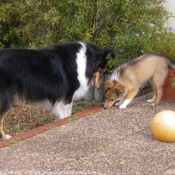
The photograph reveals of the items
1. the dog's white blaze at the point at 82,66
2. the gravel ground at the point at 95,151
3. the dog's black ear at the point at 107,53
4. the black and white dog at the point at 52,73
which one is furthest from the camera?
the dog's black ear at the point at 107,53

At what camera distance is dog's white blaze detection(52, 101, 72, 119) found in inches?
250

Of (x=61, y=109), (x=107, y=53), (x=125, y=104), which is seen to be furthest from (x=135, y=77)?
(x=61, y=109)

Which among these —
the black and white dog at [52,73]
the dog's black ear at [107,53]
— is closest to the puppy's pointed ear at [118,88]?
the black and white dog at [52,73]

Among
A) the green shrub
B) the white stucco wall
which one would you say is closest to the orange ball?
the green shrub

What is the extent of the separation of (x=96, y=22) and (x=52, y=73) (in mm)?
2402

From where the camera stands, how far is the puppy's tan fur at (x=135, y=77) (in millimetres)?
6664

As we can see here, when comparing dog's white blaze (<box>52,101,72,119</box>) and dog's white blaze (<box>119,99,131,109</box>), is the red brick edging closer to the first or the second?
A: dog's white blaze (<box>52,101,72,119</box>)

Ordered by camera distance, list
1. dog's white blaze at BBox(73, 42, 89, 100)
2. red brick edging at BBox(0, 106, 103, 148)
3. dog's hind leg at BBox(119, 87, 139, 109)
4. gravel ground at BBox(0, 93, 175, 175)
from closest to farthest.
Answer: gravel ground at BBox(0, 93, 175, 175) < red brick edging at BBox(0, 106, 103, 148) < dog's white blaze at BBox(73, 42, 89, 100) < dog's hind leg at BBox(119, 87, 139, 109)

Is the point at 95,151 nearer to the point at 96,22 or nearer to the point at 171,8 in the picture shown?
the point at 96,22

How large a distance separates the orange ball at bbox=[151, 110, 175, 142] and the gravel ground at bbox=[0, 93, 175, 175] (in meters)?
0.09

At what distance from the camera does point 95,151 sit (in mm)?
4879

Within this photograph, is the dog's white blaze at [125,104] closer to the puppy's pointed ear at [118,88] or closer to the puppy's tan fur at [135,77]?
the puppy's tan fur at [135,77]

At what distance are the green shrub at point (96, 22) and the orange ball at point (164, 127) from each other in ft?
7.46

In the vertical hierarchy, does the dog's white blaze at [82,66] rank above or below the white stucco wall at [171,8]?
below
